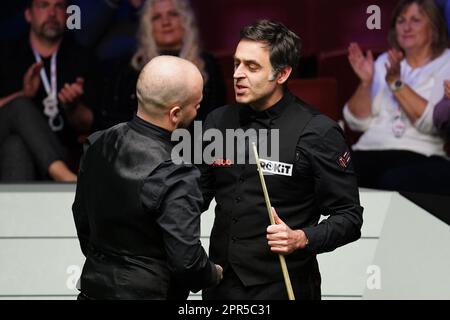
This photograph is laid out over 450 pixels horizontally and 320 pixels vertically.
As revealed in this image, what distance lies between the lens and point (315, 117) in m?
2.48

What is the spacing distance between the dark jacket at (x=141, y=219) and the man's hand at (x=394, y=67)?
226 centimetres

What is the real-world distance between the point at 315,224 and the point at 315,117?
0.29 meters

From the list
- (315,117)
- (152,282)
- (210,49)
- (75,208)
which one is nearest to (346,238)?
(315,117)

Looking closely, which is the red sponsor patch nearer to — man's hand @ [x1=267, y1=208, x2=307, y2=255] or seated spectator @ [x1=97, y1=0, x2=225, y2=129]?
man's hand @ [x1=267, y1=208, x2=307, y2=255]

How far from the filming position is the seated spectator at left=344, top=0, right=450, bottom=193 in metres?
4.13

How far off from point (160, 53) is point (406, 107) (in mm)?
1207

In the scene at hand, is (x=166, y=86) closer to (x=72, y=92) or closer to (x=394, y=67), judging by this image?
(x=394, y=67)

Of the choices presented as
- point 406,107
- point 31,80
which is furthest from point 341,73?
point 31,80

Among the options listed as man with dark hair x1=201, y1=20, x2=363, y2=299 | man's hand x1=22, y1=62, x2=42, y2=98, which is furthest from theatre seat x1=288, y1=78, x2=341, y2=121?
man with dark hair x1=201, y1=20, x2=363, y2=299

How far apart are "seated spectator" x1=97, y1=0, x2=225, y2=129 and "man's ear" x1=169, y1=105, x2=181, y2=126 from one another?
2.18 meters

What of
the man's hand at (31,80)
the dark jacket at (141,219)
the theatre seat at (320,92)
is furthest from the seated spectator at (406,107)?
the dark jacket at (141,219)

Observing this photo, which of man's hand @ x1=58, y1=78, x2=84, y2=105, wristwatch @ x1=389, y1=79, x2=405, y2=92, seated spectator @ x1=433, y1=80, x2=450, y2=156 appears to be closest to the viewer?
seated spectator @ x1=433, y1=80, x2=450, y2=156

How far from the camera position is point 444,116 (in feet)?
13.5

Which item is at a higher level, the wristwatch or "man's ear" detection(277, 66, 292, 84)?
"man's ear" detection(277, 66, 292, 84)
